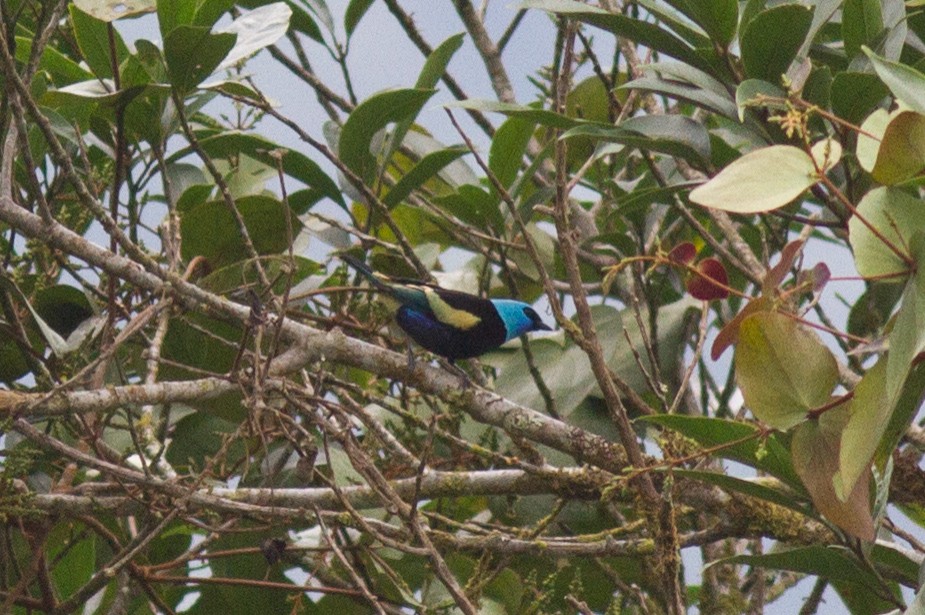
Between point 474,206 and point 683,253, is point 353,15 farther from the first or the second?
point 683,253

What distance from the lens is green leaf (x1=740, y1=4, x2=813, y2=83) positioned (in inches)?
88.8

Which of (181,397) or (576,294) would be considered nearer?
(576,294)

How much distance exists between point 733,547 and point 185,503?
1.57 m

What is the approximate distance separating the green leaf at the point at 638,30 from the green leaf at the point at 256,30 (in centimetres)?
59

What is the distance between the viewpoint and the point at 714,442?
2055mm

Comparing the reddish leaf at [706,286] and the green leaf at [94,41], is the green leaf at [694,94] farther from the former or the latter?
the green leaf at [94,41]

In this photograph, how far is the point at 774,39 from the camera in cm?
228

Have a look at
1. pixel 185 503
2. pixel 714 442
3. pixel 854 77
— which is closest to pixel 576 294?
pixel 714 442

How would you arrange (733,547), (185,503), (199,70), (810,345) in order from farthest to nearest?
(733,547)
(199,70)
(185,503)
(810,345)

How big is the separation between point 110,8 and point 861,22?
1.46 m

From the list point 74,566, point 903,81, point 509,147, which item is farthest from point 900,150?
point 74,566

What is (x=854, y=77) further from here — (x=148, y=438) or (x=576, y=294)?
(x=148, y=438)

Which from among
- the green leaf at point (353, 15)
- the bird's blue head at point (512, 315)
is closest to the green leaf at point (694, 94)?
the bird's blue head at point (512, 315)

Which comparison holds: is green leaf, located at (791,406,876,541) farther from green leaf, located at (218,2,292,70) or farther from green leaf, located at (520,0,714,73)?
green leaf, located at (218,2,292,70)
